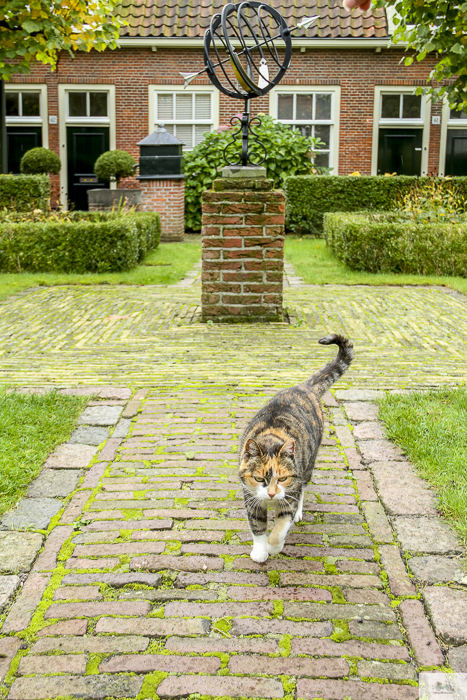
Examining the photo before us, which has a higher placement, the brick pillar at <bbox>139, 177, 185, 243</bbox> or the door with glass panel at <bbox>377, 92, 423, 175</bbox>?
the door with glass panel at <bbox>377, 92, 423, 175</bbox>

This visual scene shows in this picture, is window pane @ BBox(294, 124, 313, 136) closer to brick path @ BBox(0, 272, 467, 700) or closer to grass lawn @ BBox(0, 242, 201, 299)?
grass lawn @ BBox(0, 242, 201, 299)

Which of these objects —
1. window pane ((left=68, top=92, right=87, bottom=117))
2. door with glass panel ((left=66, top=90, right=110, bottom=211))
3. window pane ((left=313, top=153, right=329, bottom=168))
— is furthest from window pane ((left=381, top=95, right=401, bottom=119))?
window pane ((left=68, top=92, right=87, bottom=117))

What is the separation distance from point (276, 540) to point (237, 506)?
22.1 inches

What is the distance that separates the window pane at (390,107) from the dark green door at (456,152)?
1.53m

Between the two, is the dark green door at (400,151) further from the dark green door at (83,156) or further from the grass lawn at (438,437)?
the grass lawn at (438,437)

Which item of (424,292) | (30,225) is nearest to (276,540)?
(424,292)

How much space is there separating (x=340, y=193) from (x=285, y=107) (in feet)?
14.9

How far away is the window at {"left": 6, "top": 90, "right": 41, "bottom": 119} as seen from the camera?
18938 mm

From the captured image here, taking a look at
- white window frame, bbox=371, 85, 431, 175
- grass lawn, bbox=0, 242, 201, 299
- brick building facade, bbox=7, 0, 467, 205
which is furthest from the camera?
white window frame, bbox=371, 85, 431, 175

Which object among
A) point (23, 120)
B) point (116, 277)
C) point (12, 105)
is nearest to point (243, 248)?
point (116, 277)

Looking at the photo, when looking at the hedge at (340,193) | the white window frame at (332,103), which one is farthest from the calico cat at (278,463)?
the white window frame at (332,103)

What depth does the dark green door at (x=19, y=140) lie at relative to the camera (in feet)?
62.6

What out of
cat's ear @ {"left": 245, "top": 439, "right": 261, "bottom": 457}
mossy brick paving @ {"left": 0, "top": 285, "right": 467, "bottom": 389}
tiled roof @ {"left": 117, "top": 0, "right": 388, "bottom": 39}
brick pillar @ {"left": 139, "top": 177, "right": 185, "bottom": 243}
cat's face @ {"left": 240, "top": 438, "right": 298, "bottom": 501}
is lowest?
mossy brick paving @ {"left": 0, "top": 285, "right": 467, "bottom": 389}

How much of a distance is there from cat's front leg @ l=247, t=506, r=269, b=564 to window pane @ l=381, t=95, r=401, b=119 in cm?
1790
